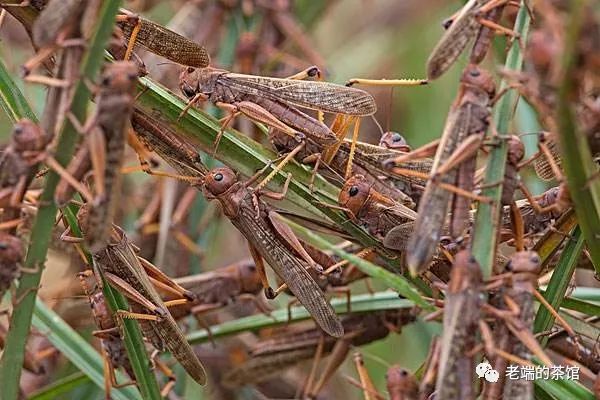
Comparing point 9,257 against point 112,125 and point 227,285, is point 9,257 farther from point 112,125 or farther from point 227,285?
point 227,285

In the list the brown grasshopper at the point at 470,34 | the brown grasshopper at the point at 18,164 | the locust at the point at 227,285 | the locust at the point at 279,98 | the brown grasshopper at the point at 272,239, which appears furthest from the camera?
the locust at the point at 227,285

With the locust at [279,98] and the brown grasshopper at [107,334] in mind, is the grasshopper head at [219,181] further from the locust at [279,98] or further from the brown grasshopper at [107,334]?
the brown grasshopper at [107,334]

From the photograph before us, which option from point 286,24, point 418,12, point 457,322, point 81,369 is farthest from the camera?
point 418,12

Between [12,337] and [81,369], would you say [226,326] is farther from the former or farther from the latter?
[12,337]

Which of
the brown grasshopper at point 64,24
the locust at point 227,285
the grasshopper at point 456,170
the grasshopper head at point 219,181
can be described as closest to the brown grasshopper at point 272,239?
the grasshopper head at point 219,181

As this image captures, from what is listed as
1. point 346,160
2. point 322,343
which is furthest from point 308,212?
point 322,343

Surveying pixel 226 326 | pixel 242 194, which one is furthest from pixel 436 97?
pixel 242 194
